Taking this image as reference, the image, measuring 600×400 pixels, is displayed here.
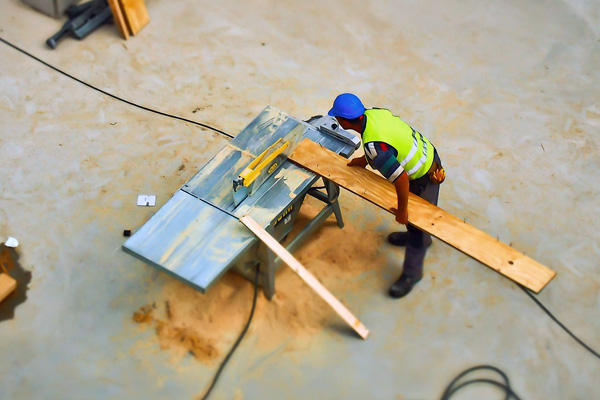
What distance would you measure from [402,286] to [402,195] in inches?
32.8

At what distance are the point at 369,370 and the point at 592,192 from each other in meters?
2.57

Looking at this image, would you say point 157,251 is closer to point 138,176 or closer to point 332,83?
point 138,176

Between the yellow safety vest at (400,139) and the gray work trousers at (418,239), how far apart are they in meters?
0.18

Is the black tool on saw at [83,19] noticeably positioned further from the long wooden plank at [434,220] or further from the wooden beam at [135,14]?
the long wooden plank at [434,220]

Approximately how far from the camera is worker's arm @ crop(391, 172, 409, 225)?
372 cm

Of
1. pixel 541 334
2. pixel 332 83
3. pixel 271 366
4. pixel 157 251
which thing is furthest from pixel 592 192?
pixel 157 251

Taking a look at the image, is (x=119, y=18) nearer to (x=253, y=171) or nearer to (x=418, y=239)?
(x=253, y=171)

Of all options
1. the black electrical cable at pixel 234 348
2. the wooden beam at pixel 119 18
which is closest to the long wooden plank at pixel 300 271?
the black electrical cable at pixel 234 348

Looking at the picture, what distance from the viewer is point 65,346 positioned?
4.01 metres

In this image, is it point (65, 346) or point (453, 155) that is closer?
point (65, 346)

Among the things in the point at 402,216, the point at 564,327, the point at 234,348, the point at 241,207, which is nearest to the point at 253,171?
the point at 241,207

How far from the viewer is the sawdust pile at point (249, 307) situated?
4035 mm

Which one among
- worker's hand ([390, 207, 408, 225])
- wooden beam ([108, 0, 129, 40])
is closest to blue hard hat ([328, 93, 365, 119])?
worker's hand ([390, 207, 408, 225])

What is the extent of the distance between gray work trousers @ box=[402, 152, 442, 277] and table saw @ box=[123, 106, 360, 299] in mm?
599
